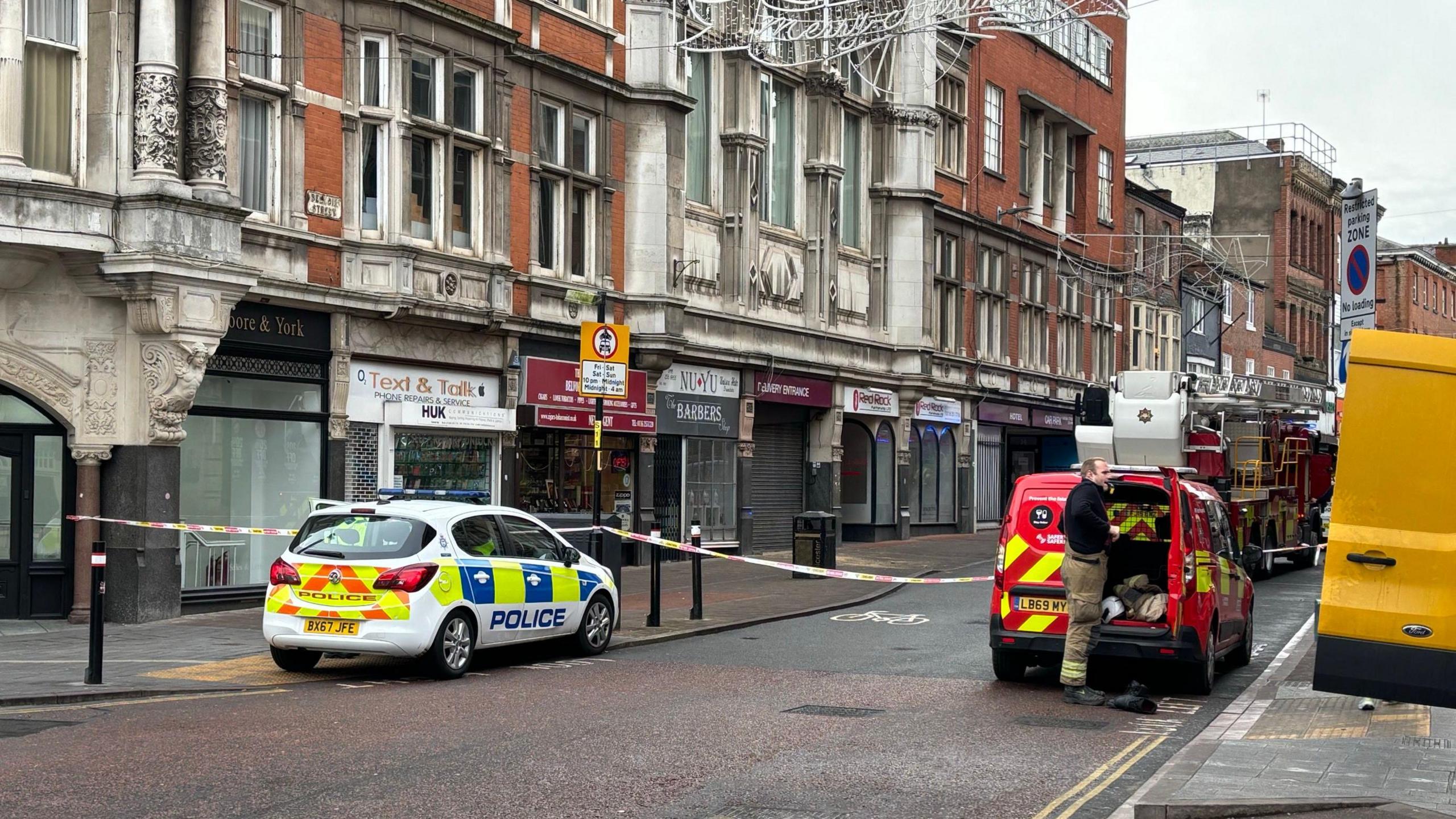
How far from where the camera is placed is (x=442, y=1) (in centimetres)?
2247

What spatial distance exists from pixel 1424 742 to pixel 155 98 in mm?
14121

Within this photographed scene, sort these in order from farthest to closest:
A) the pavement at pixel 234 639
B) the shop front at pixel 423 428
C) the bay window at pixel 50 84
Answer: the shop front at pixel 423 428, the bay window at pixel 50 84, the pavement at pixel 234 639

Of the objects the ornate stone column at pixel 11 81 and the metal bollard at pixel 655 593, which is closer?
the ornate stone column at pixel 11 81

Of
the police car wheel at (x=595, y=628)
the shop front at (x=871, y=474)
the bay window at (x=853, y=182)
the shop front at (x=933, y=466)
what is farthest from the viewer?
the shop front at (x=933, y=466)

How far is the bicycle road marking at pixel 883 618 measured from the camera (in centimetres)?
1953

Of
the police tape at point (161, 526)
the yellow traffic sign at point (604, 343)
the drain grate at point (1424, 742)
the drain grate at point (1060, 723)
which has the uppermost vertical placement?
the yellow traffic sign at point (604, 343)

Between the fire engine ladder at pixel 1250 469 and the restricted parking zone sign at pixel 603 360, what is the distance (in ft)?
38.9

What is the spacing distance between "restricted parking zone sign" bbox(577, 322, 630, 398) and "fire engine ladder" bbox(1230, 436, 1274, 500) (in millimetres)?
11861

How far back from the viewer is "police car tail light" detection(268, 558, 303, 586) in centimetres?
1378

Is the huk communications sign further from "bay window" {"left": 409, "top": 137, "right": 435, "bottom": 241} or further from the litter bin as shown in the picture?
the litter bin

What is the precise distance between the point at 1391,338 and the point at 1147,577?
5.33 m

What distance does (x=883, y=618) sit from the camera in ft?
65.6

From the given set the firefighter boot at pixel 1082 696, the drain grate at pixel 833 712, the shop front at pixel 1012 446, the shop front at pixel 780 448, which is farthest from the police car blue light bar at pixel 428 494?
the shop front at pixel 1012 446

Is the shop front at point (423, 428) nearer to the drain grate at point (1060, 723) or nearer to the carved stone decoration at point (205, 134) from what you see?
the carved stone decoration at point (205, 134)
